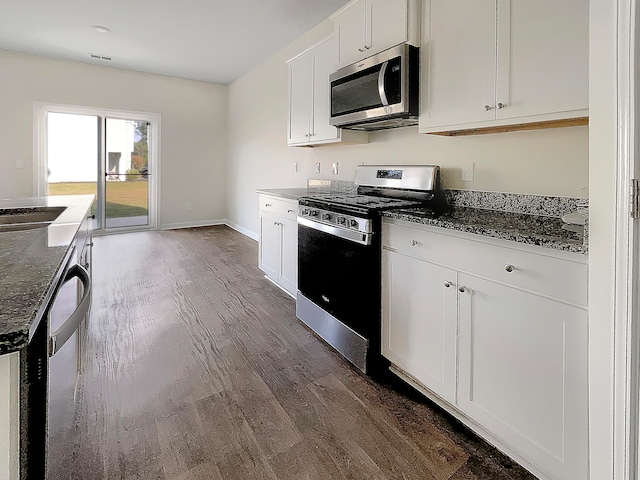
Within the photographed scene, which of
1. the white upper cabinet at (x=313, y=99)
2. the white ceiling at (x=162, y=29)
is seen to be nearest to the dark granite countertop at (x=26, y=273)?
the white upper cabinet at (x=313, y=99)

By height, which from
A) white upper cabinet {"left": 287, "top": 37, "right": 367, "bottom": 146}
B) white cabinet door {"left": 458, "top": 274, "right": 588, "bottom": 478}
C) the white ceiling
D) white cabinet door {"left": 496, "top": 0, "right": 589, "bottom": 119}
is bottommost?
white cabinet door {"left": 458, "top": 274, "right": 588, "bottom": 478}

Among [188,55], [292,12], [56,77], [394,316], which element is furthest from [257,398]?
[56,77]

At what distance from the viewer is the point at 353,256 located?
214cm

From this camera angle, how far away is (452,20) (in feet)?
6.41

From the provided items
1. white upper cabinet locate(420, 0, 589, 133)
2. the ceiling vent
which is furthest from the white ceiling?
white upper cabinet locate(420, 0, 589, 133)

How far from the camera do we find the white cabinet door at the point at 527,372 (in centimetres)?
123

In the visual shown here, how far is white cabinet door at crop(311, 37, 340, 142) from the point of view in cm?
302

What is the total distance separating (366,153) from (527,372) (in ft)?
7.35

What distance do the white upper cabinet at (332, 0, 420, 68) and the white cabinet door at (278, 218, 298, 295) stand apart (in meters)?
1.32

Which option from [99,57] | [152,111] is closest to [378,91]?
[99,57]

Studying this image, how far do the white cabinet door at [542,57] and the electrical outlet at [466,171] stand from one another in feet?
1.63

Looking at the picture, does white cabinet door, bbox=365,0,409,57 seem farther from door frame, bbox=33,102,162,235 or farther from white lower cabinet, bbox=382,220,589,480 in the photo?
door frame, bbox=33,102,162,235

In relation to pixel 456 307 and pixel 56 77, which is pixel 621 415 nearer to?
pixel 456 307

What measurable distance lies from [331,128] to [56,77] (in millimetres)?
4875
